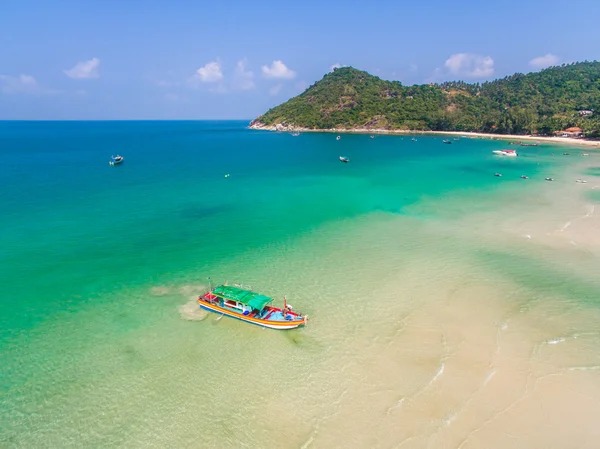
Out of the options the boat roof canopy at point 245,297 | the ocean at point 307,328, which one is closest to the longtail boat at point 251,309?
the boat roof canopy at point 245,297

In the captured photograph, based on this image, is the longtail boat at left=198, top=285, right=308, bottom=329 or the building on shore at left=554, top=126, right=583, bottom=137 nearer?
the longtail boat at left=198, top=285, right=308, bottom=329

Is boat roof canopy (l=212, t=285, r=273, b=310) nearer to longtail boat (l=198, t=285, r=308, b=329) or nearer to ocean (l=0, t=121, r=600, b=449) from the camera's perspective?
longtail boat (l=198, t=285, r=308, b=329)

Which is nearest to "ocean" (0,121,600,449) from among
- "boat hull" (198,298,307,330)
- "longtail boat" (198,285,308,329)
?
"boat hull" (198,298,307,330)

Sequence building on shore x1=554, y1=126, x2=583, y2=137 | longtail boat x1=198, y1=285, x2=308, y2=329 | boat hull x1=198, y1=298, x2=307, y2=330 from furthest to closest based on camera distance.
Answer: building on shore x1=554, y1=126, x2=583, y2=137 < longtail boat x1=198, y1=285, x2=308, y2=329 < boat hull x1=198, y1=298, x2=307, y2=330

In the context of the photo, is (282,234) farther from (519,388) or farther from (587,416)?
(587,416)

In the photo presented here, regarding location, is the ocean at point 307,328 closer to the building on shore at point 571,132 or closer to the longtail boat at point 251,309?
the longtail boat at point 251,309
